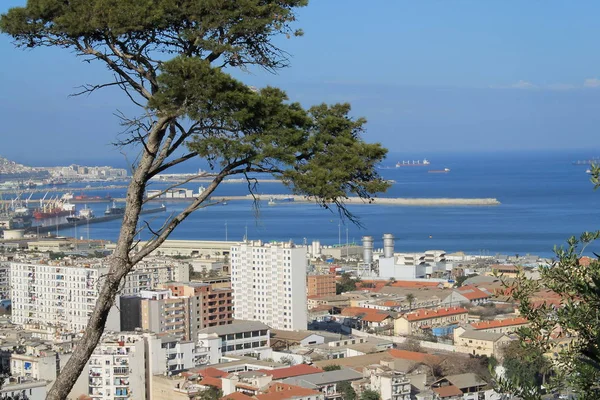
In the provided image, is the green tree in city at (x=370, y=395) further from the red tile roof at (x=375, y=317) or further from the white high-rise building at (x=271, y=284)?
the red tile roof at (x=375, y=317)

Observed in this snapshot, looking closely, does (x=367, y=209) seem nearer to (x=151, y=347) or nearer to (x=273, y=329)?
(x=273, y=329)

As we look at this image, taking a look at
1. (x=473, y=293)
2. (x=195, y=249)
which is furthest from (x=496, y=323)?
(x=195, y=249)

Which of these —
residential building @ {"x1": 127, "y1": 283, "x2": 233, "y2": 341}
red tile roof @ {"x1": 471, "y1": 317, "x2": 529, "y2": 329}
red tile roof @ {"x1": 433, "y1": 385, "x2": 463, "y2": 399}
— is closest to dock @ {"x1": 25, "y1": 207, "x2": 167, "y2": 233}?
residential building @ {"x1": 127, "y1": 283, "x2": 233, "y2": 341}

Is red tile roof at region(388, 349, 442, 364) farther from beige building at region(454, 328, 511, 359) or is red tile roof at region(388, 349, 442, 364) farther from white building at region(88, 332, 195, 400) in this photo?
white building at region(88, 332, 195, 400)

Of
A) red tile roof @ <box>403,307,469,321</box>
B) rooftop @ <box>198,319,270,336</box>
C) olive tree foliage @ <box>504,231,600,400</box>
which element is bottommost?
red tile roof @ <box>403,307,469,321</box>

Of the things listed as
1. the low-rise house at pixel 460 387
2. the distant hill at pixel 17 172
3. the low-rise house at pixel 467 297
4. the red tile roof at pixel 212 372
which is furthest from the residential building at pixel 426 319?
the distant hill at pixel 17 172
